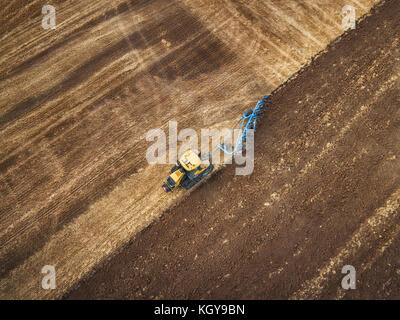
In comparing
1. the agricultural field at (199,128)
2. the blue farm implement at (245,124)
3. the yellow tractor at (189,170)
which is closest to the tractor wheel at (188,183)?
the yellow tractor at (189,170)

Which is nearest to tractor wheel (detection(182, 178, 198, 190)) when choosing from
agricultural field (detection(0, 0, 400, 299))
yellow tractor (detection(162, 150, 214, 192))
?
yellow tractor (detection(162, 150, 214, 192))

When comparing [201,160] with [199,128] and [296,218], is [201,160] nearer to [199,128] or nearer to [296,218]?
[199,128]

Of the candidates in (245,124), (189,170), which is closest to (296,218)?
(245,124)

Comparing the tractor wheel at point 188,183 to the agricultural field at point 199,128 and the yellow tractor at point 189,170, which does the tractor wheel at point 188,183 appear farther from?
the agricultural field at point 199,128

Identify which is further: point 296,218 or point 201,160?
point 201,160

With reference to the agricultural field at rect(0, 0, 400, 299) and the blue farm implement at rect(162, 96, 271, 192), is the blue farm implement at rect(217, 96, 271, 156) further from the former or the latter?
the agricultural field at rect(0, 0, 400, 299)
